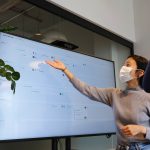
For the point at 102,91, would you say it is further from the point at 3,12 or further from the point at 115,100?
the point at 3,12

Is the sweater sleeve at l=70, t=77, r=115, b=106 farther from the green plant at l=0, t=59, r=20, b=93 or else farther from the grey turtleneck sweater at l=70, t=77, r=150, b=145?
the green plant at l=0, t=59, r=20, b=93

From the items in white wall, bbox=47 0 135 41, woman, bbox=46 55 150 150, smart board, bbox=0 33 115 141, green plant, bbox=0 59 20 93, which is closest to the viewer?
green plant, bbox=0 59 20 93

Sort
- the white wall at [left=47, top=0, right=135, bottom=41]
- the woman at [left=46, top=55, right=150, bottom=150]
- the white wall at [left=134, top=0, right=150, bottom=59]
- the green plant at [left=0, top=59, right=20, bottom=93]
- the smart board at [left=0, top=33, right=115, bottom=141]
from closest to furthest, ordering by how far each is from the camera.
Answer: the green plant at [left=0, top=59, right=20, bottom=93]
the woman at [left=46, top=55, right=150, bottom=150]
the smart board at [left=0, top=33, right=115, bottom=141]
the white wall at [left=47, top=0, right=135, bottom=41]
the white wall at [left=134, top=0, right=150, bottom=59]

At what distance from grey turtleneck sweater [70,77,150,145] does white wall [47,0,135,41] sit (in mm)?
914

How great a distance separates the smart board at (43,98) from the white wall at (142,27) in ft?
3.18

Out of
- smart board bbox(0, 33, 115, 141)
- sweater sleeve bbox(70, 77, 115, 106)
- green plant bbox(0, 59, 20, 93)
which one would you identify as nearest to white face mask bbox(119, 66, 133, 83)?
sweater sleeve bbox(70, 77, 115, 106)

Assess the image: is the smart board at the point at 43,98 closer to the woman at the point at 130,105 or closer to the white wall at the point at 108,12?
the woman at the point at 130,105

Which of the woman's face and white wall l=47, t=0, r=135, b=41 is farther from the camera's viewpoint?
white wall l=47, t=0, r=135, b=41

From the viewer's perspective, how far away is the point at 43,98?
6.58 ft

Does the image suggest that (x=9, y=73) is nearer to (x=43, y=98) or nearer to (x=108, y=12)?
(x=43, y=98)

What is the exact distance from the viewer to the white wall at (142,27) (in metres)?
3.27

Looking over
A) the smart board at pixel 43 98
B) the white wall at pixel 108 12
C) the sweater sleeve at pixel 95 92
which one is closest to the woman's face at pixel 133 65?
the sweater sleeve at pixel 95 92

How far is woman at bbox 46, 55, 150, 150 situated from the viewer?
5.15 feet

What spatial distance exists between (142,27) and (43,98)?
6.30 feet
